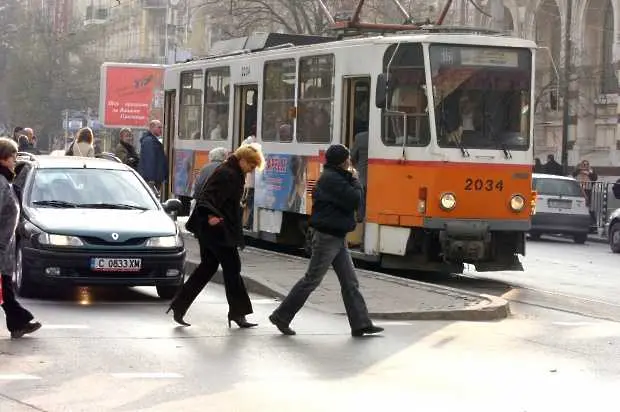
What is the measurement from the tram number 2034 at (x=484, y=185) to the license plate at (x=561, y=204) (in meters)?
14.8

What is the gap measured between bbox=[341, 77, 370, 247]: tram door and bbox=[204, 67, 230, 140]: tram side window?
4.50 metres

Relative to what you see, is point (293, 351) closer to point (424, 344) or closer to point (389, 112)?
point (424, 344)

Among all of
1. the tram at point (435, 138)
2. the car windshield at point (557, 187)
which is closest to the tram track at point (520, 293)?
the tram at point (435, 138)

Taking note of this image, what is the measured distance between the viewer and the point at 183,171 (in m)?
26.4

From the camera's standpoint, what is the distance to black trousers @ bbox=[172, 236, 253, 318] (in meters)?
13.3

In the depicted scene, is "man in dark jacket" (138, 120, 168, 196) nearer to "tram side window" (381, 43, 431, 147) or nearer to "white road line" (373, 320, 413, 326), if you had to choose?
"tram side window" (381, 43, 431, 147)

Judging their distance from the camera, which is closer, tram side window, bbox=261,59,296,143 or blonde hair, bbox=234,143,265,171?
blonde hair, bbox=234,143,265,171

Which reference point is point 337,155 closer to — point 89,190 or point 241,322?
point 241,322

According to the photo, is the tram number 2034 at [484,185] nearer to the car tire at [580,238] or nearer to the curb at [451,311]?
the curb at [451,311]

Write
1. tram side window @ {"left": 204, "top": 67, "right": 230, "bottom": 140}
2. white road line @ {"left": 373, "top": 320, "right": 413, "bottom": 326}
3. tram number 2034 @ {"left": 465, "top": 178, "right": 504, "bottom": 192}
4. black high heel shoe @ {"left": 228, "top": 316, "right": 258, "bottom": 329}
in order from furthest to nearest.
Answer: tram side window @ {"left": 204, "top": 67, "right": 230, "bottom": 140} < tram number 2034 @ {"left": 465, "top": 178, "right": 504, "bottom": 192} < white road line @ {"left": 373, "top": 320, "right": 413, "bottom": 326} < black high heel shoe @ {"left": 228, "top": 316, "right": 258, "bottom": 329}

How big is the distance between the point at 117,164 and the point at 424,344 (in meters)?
5.71

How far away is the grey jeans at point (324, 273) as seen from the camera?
1298 centimetres

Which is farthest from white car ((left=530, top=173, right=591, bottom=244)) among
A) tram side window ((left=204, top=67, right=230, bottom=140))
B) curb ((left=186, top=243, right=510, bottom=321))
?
curb ((left=186, top=243, right=510, bottom=321))

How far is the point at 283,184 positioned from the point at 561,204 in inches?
515
